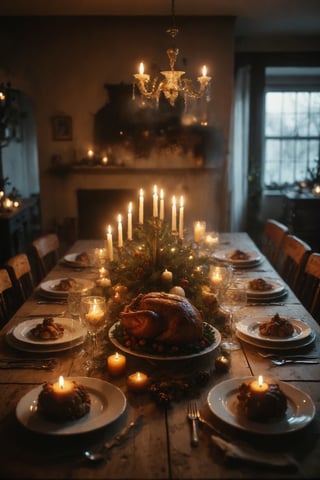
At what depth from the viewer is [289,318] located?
2246mm

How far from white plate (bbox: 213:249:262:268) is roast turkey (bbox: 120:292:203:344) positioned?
142cm

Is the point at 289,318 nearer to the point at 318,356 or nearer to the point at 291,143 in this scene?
the point at 318,356

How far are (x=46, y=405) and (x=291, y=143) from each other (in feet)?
20.4

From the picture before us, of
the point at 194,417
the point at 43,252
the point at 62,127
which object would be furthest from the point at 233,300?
the point at 62,127

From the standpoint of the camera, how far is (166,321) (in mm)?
1779

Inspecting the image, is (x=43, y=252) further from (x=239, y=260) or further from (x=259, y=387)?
(x=259, y=387)

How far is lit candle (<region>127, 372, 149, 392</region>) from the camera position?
5.45 ft

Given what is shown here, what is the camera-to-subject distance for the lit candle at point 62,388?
1491 millimetres

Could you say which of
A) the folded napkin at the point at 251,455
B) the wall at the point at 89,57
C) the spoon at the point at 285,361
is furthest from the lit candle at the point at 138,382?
the wall at the point at 89,57

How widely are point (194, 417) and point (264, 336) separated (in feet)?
2.10

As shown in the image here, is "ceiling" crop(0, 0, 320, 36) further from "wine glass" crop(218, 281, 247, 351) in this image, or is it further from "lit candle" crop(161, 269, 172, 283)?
"wine glass" crop(218, 281, 247, 351)

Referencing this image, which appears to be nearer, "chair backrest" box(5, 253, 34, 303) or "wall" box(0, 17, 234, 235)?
"chair backrest" box(5, 253, 34, 303)

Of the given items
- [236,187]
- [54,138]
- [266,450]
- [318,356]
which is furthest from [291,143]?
[266,450]

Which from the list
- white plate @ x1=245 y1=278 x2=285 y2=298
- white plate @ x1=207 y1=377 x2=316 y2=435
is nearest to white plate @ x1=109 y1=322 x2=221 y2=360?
white plate @ x1=207 y1=377 x2=316 y2=435
